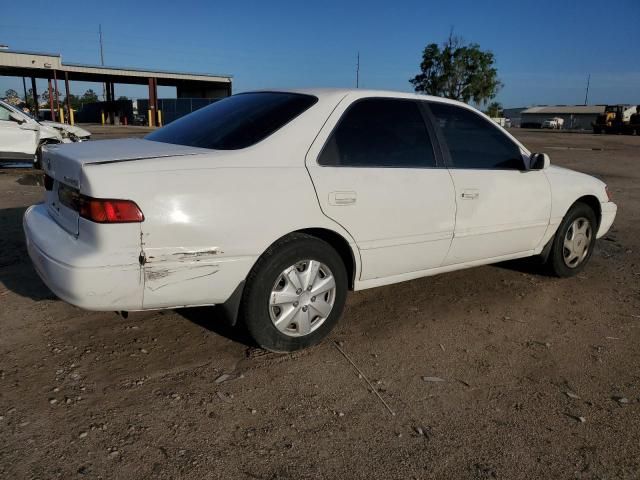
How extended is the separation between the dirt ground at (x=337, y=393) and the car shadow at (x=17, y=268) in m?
0.02

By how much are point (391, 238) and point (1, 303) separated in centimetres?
291

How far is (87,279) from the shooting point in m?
2.53

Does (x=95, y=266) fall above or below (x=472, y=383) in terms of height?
above

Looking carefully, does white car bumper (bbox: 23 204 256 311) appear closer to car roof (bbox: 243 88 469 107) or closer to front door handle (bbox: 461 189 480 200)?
car roof (bbox: 243 88 469 107)

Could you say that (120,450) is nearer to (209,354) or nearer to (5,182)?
(209,354)

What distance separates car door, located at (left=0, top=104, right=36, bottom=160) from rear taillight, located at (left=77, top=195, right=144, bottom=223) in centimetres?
1005

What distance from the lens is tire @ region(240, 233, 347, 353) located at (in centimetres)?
295

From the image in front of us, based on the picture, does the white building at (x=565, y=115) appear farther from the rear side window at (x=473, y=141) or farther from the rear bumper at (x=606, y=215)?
the rear side window at (x=473, y=141)

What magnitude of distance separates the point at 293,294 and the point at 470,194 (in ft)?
5.29

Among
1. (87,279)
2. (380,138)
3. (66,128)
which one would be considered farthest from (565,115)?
(87,279)

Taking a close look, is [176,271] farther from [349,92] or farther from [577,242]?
[577,242]

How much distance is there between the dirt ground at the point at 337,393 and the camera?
89.1 inches

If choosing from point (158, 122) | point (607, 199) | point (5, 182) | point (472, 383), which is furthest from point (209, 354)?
point (158, 122)

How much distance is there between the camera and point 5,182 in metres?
9.52
